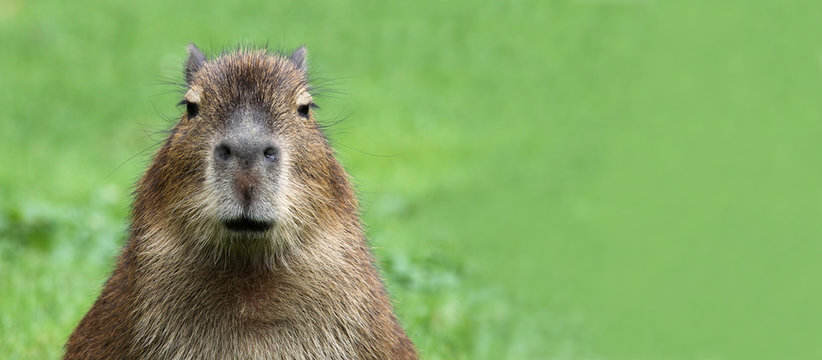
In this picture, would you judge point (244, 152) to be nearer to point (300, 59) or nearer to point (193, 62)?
point (193, 62)

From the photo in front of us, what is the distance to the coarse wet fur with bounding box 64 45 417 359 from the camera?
13.3ft

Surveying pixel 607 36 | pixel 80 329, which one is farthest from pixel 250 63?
pixel 607 36

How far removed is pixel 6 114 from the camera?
13.8 metres

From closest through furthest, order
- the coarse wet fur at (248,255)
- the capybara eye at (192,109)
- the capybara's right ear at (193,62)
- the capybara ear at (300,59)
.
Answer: the coarse wet fur at (248,255) < the capybara eye at (192,109) < the capybara's right ear at (193,62) < the capybara ear at (300,59)

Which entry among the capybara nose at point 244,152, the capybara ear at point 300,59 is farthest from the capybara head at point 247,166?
the capybara ear at point 300,59

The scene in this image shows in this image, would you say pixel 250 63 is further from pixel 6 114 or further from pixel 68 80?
pixel 68 80

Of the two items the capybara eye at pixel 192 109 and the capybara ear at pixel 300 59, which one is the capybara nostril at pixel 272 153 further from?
the capybara ear at pixel 300 59

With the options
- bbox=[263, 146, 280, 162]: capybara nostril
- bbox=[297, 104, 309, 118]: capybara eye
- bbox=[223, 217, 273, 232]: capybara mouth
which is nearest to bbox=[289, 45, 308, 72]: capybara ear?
bbox=[297, 104, 309, 118]: capybara eye

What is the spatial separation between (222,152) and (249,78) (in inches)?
17.2

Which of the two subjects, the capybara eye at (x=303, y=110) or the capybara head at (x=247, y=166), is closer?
the capybara head at (x=247, y=166)

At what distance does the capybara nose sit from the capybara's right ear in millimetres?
885

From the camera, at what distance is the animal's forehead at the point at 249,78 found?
4.11m

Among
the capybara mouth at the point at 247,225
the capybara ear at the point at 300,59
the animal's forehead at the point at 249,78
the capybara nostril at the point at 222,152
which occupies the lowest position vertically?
the capybara mouth at the point at 247,225

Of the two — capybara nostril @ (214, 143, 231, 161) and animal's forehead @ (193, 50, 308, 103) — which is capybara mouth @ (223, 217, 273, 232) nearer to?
capybara nostril @ (214, 143, 231, 161)
